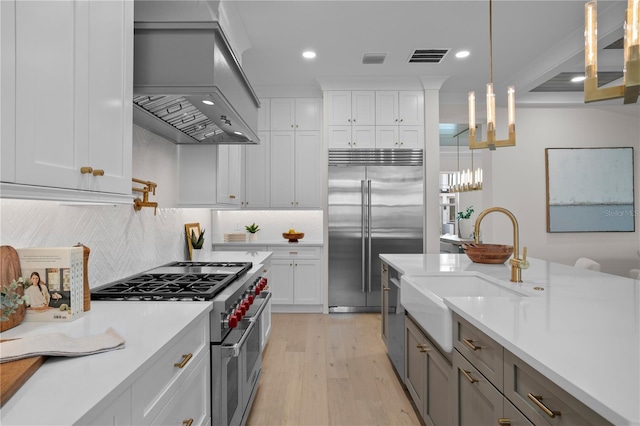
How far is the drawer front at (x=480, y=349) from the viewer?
1.23 meters

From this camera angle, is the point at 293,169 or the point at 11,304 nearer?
Answer: the point at 11,304

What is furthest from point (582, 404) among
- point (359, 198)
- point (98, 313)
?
point (359, 198)

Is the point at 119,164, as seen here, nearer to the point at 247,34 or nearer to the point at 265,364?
the point at 265,364

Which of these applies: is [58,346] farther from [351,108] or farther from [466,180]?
[466,180]

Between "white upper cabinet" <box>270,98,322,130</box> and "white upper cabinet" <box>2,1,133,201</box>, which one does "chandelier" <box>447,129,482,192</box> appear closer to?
"white upper cabinet" <box>270,98,322,130</box>

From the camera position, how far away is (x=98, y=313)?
58.1 inches

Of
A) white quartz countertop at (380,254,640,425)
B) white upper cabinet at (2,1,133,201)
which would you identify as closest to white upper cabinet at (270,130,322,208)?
white quartz countertop at (380,254,640,425)

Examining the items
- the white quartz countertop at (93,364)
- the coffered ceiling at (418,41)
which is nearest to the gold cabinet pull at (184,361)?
the white quartz countertop at (93,364)

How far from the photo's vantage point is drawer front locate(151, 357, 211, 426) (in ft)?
4.05

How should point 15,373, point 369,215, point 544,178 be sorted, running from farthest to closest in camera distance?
1. point 544,178
2. point 369,215
3. point 15,373

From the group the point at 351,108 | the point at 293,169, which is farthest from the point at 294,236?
the point at 351,108

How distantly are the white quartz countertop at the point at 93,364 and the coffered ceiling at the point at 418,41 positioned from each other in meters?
2.57

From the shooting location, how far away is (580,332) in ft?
3.67

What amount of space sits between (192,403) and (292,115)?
411 cm
